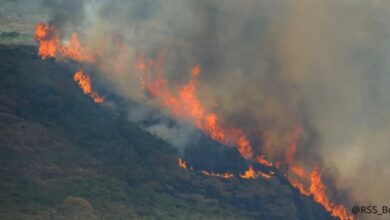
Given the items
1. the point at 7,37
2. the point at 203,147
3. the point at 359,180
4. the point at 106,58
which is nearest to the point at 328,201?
the point at 359,180

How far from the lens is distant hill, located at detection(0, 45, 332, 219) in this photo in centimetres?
4938

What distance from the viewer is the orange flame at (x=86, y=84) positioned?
66.3m

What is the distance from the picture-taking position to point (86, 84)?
67.8m

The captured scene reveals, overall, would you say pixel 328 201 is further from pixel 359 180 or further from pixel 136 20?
pixel 136 20

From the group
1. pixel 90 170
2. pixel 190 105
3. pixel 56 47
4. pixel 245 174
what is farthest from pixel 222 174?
pixel 56 47

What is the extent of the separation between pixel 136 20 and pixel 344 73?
107ft

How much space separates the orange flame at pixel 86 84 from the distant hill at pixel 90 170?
3.05 ft

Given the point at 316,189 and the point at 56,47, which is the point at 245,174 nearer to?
the point at 316,189

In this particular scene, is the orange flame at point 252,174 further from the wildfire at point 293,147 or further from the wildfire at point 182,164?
the wildfire at point 182,164

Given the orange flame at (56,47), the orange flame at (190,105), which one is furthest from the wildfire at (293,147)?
the orange flame at (56,47)

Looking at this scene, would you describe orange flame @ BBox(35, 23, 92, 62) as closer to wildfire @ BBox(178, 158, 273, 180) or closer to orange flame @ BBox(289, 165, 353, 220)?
wildfire @ BBox(178, 158, 273, 180)

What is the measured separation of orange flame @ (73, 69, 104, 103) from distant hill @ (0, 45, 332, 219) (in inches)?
36.6

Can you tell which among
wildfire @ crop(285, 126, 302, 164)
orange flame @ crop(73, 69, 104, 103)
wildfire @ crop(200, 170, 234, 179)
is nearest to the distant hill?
wildfire @ crop(200, 170, 234, 179)

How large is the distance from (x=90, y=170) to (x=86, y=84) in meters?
16.6
